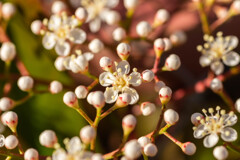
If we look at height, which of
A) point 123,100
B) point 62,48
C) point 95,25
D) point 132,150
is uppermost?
point 95,25

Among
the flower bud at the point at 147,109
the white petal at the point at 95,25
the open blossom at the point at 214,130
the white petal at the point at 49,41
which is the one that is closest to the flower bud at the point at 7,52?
the white petal at the point at 49,41


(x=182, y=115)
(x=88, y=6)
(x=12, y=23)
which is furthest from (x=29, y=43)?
(x=182, y=115)

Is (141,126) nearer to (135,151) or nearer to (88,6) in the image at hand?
(88,6)

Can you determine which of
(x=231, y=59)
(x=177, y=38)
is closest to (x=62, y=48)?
(x=177, y=38)

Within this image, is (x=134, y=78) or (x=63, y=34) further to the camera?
(x=63, y=34)

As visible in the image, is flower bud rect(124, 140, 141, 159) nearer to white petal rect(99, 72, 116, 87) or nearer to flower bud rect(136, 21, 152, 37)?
white petal rect(99, 72, 116, 87)

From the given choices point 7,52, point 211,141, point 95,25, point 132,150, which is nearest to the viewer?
point 132,150

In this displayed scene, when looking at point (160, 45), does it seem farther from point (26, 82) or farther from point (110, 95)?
point (26, 82)

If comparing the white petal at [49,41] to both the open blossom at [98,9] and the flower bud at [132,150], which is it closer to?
the open blossom at [98,9]
